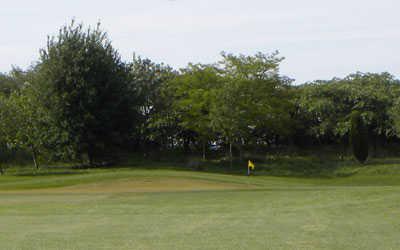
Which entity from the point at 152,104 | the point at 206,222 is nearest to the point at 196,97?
the point at 152,104

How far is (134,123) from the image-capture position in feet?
170

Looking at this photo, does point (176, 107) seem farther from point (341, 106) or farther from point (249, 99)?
point (341, 106)

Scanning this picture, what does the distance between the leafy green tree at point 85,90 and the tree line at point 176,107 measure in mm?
73

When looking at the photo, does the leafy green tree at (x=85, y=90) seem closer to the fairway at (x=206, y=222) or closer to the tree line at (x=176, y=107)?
the tree line at (x=176, y=107)

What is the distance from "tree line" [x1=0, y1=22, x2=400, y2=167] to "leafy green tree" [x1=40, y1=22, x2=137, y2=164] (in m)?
0.07

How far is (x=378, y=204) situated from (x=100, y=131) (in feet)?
106

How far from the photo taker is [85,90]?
1897 inches

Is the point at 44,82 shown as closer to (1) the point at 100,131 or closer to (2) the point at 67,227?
(1) the point at 100,131

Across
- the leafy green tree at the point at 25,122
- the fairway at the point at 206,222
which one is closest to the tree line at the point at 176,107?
the leafy green tree at the point at 25,122

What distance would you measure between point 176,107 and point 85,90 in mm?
11201

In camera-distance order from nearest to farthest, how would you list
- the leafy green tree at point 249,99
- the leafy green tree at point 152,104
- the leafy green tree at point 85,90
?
the leafy green tree at point 85,90, the leafy green tree at point 249,99, the leafy green tree at point 152,104

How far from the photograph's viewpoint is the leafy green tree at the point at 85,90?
48.1 meters

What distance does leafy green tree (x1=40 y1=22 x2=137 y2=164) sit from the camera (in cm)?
4812

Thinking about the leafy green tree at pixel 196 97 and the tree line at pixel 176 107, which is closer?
the tree line at pixel 176 107
